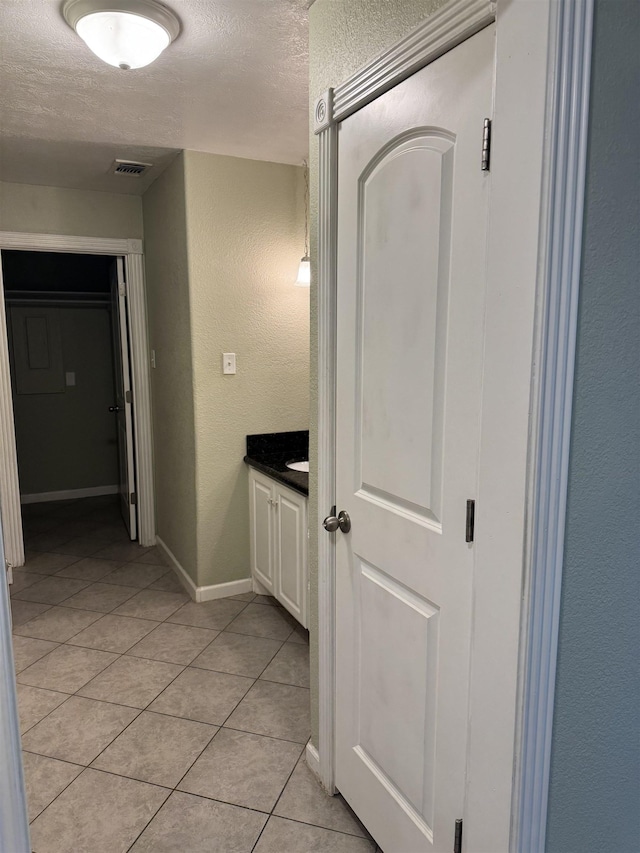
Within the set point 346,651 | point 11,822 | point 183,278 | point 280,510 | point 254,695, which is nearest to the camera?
point 11,822

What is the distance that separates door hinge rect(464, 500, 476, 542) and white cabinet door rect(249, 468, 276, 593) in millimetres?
1868

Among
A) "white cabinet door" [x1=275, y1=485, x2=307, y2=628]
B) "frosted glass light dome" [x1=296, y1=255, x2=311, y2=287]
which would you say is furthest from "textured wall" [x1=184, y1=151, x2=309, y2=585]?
"white cabinet door" [x1=275, y1=485, x2=307, y2=628]

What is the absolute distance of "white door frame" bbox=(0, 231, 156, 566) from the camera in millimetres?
3680

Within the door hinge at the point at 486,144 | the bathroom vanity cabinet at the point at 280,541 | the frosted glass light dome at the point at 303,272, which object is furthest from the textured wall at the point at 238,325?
the door hinge at the point at 486,144

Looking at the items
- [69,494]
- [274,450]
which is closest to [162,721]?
[274,450]

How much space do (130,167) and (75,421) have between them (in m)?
2.99

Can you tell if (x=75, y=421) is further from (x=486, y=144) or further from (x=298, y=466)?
(x=486, y=144)

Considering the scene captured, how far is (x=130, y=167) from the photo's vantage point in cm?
324

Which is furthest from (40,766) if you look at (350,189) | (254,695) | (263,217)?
(263,217)

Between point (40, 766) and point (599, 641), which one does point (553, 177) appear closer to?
point (599, 641)

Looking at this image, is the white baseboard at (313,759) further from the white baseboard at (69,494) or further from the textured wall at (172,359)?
the white baseboard at (69,494)

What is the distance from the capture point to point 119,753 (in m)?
2.13

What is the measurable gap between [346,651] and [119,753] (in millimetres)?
1001

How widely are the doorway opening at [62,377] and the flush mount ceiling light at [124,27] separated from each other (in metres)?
3.38
